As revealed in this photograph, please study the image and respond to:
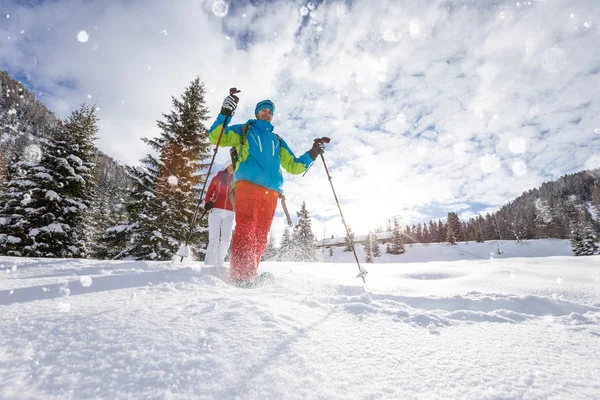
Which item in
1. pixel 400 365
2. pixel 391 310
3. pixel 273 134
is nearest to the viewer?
pixel 400 365

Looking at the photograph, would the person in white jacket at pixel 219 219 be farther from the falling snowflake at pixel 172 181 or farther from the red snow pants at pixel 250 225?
the falling snowflake at pixel 172 181

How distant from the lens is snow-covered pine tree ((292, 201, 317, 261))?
33.7 m

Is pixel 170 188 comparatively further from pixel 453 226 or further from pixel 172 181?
pixel 453 226

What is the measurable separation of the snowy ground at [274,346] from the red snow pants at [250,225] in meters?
0.91

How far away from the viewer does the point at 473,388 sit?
93cm

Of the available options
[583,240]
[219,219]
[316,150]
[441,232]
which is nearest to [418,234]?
[441,232]

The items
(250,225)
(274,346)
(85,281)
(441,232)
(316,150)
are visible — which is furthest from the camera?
(441,232)

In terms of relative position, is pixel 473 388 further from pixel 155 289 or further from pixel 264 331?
pixel 155 289

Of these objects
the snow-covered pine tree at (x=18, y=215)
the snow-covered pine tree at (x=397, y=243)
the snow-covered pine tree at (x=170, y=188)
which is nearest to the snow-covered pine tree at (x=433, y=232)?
the snow-covered pine tree at (x=397, y=243)

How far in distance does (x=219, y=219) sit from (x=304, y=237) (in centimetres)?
3186

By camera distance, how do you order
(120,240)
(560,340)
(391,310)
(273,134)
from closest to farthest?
(560,340)
(391,310)
(273,134)
(120,240)

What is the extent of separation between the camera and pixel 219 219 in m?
4.61

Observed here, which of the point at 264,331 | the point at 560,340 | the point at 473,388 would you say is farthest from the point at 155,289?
the point at 560,340

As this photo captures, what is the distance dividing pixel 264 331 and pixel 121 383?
0.55 metres
